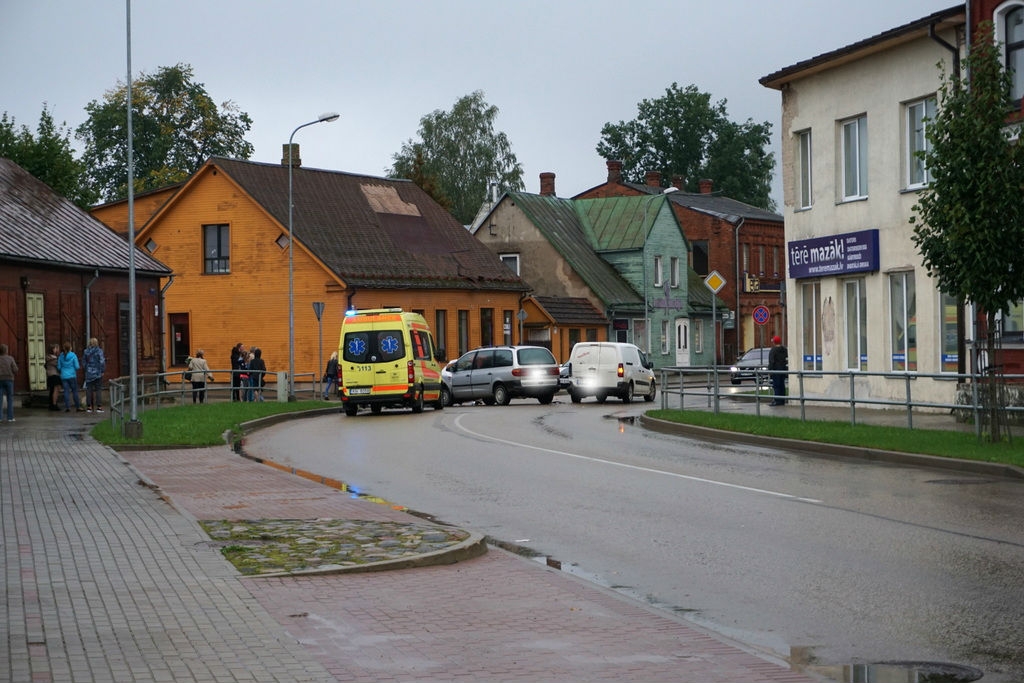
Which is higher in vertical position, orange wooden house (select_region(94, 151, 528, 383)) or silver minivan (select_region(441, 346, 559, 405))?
orange wooden house (select_region(94, 151, 528, 383))

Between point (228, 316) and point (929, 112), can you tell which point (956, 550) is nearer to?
point (929, 112)

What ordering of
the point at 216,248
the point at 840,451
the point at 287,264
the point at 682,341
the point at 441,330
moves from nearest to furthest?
1. the point at 840,451
2. the point at 287,264
3. the point at 216,248
4. the point at 441,330
5. the point at 682,341

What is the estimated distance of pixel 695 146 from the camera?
104750mm

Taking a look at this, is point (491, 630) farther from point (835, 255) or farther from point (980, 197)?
point (835, 255)

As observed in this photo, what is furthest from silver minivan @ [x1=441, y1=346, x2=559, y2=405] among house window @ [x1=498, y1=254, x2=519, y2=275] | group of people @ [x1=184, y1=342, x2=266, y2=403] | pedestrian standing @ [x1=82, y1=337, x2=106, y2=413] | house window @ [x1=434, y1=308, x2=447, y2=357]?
house window @ [x1=498, y1=254, x2=519, y2=275]

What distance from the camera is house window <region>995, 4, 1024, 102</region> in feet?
85.4

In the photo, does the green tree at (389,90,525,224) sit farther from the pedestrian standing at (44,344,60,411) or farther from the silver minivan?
the pedestrian standing at (44,344,60,411)

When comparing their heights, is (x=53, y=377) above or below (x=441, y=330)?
below

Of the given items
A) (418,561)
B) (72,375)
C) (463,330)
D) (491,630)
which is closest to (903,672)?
(491,630)

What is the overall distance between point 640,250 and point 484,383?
30757 millimetres

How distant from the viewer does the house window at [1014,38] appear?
26031mm

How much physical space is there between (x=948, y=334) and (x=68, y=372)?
20.9 meters

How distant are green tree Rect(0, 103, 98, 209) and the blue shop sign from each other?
44266 mm

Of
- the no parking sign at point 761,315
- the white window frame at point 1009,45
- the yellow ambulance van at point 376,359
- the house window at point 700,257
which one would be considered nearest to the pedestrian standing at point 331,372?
the yellow ambulance van at point 376,359
